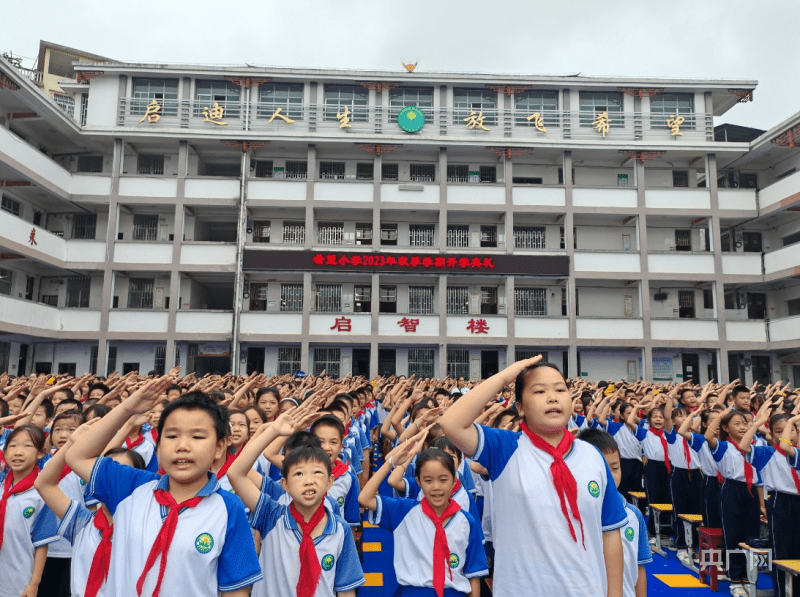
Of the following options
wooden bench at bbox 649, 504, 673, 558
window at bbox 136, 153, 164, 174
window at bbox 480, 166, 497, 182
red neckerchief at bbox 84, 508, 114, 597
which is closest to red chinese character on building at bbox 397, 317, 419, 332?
window at bbox 480, 166, 497, 182

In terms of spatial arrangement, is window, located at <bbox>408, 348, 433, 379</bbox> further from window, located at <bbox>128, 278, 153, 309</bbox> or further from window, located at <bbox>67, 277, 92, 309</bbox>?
window, located at <bbox>67, 277, 92, 309</bbox>

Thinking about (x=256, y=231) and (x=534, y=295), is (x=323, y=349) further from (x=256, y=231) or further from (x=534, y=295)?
(x=534, y=295)

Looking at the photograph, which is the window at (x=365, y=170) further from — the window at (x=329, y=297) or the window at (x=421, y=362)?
the window at (x=421, y=362)

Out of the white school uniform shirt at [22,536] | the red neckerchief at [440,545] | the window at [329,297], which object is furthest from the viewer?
the window at [329,297]

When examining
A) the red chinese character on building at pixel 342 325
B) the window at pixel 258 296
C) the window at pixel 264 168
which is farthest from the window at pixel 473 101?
the window at pixel 258 296

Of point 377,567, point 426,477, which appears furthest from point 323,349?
point 426,477

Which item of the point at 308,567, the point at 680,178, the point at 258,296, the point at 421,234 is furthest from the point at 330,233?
the point at 308,567

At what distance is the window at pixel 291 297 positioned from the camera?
788 inches

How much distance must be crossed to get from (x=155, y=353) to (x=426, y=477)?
61.3 ft

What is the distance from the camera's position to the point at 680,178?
21.3 meters

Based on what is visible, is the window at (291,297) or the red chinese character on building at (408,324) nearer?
the red chinese character on building at (408,324)

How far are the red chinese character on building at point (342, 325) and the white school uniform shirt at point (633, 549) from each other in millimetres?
15918

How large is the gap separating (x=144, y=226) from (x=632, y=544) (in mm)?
20564

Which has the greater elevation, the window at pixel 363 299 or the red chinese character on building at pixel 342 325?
the window at pixel 363 299
